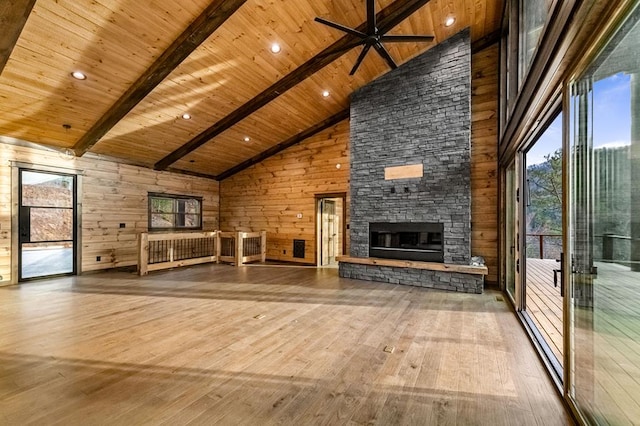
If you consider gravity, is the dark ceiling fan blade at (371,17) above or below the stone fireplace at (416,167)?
above

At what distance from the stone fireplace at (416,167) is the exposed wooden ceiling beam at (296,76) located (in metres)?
1.47

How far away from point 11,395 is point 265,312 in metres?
2.27

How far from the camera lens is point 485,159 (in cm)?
532

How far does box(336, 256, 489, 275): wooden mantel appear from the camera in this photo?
15.5 feet

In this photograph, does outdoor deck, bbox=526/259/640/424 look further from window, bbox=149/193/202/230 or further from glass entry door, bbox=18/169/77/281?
window, bbox=149/193/202/230

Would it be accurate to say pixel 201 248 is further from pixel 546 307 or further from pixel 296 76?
pixel 546 307

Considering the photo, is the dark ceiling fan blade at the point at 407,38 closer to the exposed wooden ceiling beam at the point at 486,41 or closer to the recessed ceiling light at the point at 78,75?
the exposed wooden ceiling beam at the point at 486,41

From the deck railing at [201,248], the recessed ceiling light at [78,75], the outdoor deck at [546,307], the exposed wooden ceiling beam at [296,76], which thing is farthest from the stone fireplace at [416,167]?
the recessed ceiling light at [78,75]

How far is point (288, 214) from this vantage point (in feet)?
26.7

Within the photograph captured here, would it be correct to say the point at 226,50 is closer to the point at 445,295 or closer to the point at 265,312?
the point at 265,312

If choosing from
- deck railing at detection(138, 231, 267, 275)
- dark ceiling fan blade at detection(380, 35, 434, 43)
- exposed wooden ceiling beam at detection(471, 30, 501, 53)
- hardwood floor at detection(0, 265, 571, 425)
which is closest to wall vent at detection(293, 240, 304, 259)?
deck railing at detection(138, 231, 267, 275)

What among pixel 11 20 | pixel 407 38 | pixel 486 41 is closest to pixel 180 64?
pixel 11 20

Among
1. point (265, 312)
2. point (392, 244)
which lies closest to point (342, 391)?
point (265, 312)

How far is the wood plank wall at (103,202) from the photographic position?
17.1 ft
